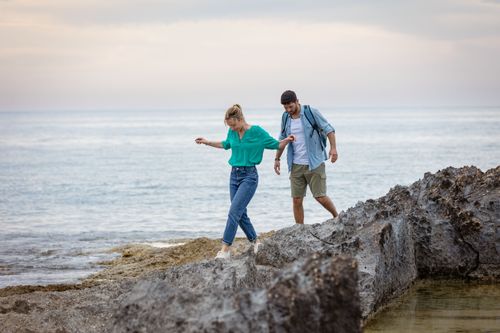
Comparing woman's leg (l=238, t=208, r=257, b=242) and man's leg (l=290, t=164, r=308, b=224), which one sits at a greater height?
man's leg (l=290, t=164, r=308, b=224)

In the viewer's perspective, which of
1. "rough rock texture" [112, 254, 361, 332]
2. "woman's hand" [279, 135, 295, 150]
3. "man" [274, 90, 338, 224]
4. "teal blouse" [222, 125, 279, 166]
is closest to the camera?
"rough rock texture" [112, 254, 361, 332]

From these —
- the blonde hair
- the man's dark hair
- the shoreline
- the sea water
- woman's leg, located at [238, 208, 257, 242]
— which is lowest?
the sea water

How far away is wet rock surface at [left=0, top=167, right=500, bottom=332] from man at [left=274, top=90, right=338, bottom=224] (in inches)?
42.5

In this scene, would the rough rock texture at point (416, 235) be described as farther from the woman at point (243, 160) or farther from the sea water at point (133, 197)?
the sea water at point (133, 197)

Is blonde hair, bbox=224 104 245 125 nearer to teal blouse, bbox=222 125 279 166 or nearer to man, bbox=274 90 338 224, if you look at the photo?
teal blouse, bbox=222 125 279 166

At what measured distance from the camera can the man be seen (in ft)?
31.9

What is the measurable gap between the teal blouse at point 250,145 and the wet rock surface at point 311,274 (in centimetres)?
124

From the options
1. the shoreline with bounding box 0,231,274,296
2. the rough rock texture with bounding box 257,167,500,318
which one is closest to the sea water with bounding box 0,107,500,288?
the shoreline with bounding box 0,231,274,296

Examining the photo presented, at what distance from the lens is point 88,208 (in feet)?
68.9

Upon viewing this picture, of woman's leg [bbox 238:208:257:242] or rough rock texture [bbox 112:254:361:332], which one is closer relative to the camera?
rough rock texture [bbox 112:254:361:332]

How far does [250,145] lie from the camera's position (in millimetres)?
8695

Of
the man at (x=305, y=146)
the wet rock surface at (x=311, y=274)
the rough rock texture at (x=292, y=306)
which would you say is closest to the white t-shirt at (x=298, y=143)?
the man at (x=305, y=146)

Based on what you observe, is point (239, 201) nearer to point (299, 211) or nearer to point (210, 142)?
point (210, 142)

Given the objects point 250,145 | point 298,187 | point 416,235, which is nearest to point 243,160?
point 250,145
